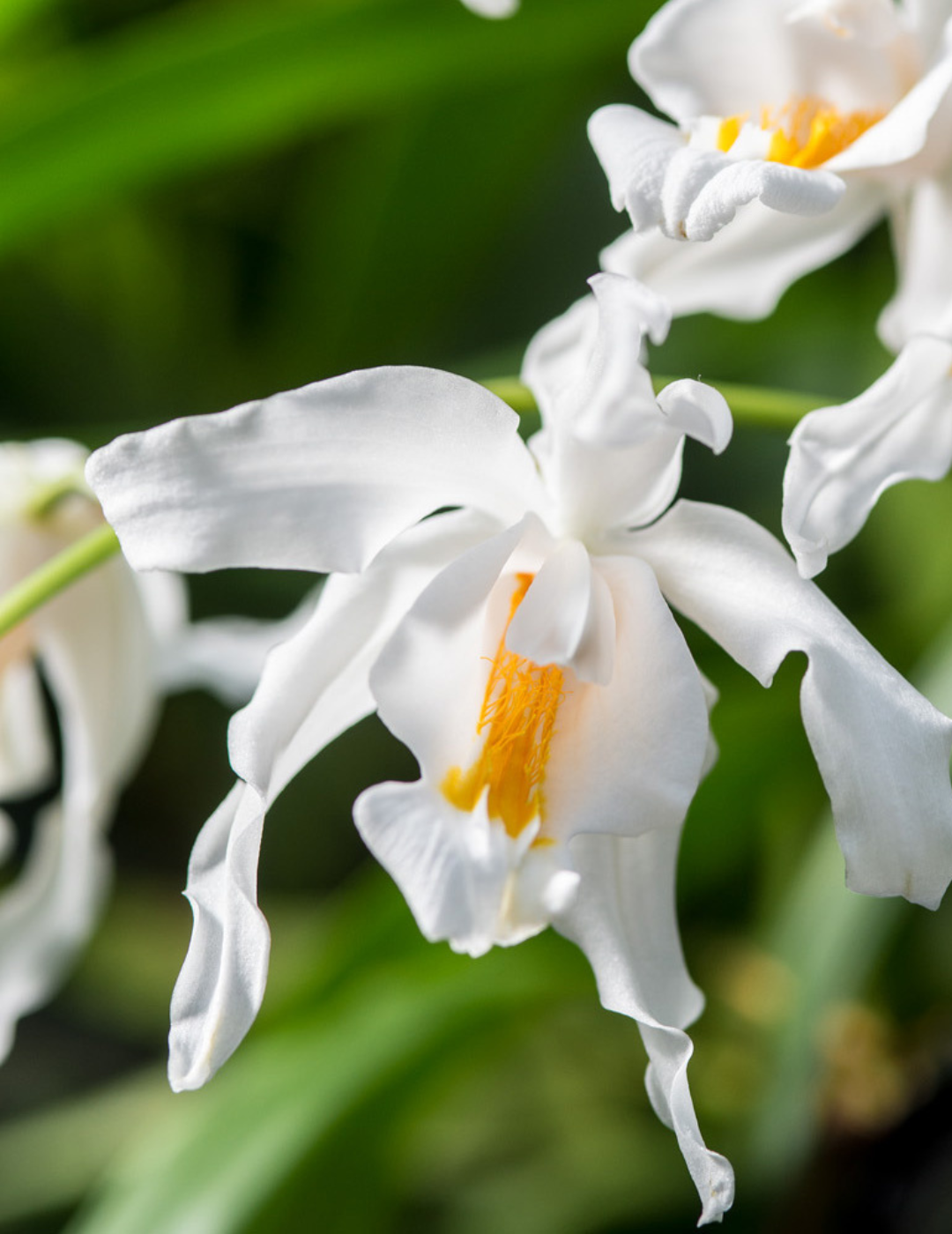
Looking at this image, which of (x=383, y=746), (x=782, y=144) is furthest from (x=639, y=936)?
(x=383, y=746)

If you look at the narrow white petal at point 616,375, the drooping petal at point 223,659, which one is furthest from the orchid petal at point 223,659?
the narrow white petal at point 616,375

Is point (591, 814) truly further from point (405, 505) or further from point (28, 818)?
point (28, 818)

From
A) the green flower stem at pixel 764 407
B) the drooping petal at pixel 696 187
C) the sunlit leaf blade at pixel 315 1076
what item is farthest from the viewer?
the sunlit leaf blade at pixel 315 1076

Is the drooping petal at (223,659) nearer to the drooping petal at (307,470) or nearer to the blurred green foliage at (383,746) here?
the blurred green foliage at (383,746)

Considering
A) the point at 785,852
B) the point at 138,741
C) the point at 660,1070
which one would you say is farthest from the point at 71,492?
the point at 785,852

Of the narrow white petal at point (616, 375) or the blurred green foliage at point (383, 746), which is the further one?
the blurred green foliage at point (383, 746)

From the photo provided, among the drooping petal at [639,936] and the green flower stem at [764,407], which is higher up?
the green flower stem at [764,407]

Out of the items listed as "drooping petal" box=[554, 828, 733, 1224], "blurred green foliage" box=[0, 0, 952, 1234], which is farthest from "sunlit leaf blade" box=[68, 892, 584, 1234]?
"drooping petal" box=[554, 828, 733, 1224]
